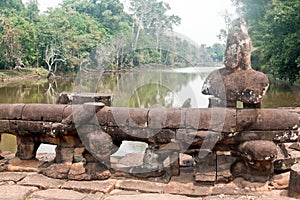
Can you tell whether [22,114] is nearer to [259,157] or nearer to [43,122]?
[43,122]

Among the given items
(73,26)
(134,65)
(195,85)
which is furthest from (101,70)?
(73,26)

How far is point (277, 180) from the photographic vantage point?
4.80 m

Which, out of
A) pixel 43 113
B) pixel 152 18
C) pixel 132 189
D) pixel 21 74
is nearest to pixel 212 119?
pixel 132 189

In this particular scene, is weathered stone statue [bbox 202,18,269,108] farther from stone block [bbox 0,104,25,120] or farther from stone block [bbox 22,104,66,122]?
stone block [bbox 0,104,25,120]

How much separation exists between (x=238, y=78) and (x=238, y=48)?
15.9 inches

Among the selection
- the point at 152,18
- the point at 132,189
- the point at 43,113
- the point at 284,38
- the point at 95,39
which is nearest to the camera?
the point at 132,189

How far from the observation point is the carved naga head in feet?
15.7

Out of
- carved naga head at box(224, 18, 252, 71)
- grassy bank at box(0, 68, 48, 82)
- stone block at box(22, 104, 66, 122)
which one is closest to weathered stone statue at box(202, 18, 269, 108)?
carved naga head at box(224, 18, 252, 71)

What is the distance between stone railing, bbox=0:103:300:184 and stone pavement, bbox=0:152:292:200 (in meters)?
→ 0.15

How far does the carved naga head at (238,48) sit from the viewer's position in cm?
479

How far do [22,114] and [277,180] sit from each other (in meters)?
3.84

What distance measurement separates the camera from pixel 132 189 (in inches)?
191

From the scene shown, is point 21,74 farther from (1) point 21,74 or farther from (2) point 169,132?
(2) point 169,132

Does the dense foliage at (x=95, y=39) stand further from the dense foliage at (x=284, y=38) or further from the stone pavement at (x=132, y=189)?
the dense foliage at (x=284, y=38)
